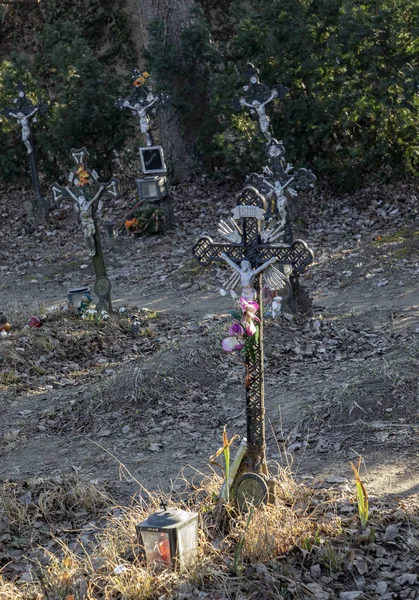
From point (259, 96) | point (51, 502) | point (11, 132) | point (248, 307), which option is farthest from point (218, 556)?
point (11, 132)

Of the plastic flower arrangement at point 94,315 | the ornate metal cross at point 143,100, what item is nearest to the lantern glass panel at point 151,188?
the ornate metal cross at point 143,100

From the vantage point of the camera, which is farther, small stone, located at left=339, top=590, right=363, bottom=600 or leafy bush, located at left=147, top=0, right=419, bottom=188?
leafy bush, located at left=147, top=0, right=419, bottom=188

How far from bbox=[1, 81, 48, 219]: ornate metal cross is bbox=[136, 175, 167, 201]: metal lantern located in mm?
2451

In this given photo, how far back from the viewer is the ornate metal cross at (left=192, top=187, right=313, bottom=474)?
538cm

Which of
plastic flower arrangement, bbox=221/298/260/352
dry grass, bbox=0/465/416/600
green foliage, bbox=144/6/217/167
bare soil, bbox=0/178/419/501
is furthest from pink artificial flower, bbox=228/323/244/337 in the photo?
green foliage, bbox=144/6/217/167

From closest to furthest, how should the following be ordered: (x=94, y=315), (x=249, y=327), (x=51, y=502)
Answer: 1. (x=249, y=327)
2. (x=51, y=502)
3. (x=94, y=315)

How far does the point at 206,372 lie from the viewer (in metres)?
8.43

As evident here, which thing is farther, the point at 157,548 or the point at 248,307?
the point at 248,307

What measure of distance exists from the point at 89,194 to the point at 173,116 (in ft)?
22.9

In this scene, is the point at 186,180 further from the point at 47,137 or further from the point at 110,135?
the point at 47,137

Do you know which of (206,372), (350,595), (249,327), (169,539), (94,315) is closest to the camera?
(350,595)

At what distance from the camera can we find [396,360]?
7.58 meters

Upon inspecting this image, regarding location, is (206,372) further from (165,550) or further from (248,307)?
(165,550)

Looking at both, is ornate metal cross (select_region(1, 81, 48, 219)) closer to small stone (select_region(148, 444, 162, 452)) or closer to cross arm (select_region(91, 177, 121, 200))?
cross arm (select_region(91, 177, 121, 200))
